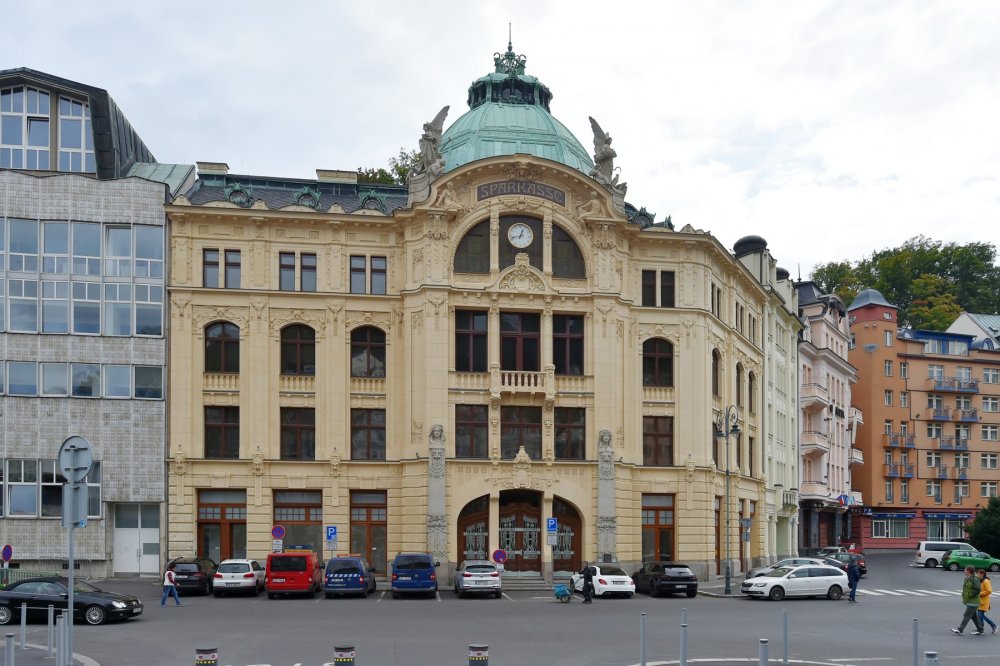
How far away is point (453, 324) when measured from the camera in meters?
51.8

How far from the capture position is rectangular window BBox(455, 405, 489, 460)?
169 feet

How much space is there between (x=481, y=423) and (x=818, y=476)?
37681 mm

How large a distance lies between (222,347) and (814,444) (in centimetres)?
4233

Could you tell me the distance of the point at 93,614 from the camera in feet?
103

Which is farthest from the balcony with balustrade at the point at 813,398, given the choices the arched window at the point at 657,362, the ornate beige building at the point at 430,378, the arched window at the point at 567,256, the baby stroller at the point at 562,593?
the baby stroller at the point at 562,593

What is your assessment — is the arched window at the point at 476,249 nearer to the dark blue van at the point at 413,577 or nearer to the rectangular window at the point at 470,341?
the rectangular window at the point at 470,341

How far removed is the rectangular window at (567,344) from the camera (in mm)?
52781

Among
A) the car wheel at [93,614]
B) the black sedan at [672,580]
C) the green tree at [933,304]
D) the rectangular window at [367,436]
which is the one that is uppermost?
the green tree at [933,304]

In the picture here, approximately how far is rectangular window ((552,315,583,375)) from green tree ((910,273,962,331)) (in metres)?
67.7

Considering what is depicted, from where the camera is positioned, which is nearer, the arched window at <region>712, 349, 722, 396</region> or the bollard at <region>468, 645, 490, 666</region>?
the bollard at <region>468, 645, 490, 666</region>

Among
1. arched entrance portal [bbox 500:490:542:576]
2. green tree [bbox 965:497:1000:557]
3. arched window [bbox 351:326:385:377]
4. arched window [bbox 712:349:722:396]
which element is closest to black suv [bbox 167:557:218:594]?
arched window [bbox 351:326:385:377]

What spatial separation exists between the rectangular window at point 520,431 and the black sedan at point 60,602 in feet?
70.8

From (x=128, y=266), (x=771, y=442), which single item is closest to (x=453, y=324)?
(x=128, y=266)

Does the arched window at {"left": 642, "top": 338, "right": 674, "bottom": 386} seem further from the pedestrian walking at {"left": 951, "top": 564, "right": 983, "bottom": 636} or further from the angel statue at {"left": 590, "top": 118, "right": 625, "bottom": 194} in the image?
the pedestrian walking at {"left": 951, "top": 564, "right": 983, "bottom": 636}
